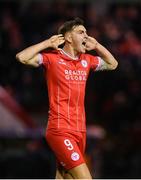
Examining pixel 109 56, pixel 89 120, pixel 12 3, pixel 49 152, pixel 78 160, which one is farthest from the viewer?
pixel 12 3

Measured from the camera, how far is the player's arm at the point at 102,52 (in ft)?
→ 33.0

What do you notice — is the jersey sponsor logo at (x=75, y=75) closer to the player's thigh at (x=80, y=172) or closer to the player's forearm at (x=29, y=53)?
the player's forearm at (x=29, y=53)

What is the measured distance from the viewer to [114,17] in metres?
16.8

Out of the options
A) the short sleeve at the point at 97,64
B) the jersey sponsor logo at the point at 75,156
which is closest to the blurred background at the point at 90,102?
the short sleeve at the point at 97,64

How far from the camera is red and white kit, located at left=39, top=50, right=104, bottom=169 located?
9.66 metres

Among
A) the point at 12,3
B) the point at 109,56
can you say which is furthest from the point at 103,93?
the point at 109,56

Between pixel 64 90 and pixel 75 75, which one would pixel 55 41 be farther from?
pixel 64 90

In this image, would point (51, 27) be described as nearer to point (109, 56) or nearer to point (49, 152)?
point (49, 152)

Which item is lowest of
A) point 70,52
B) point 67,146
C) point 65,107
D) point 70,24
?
point 67,146

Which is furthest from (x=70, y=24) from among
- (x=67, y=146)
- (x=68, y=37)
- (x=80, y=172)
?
(x=80, y=172)

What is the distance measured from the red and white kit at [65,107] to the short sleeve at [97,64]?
0.27 meters

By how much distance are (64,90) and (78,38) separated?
629 millimetres

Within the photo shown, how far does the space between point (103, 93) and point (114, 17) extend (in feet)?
5.76

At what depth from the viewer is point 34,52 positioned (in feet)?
31.6
